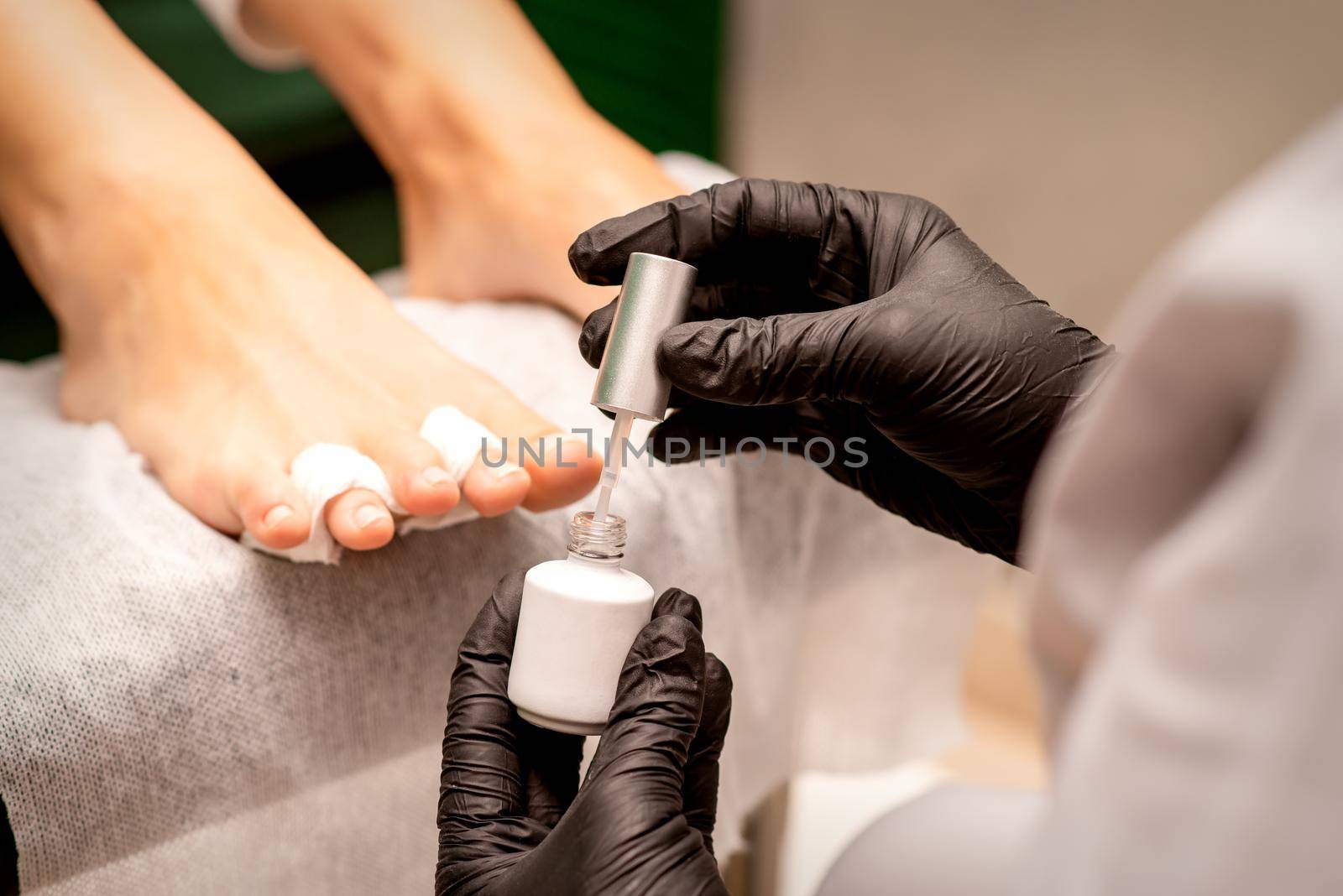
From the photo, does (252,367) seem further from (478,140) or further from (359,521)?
(478,140)

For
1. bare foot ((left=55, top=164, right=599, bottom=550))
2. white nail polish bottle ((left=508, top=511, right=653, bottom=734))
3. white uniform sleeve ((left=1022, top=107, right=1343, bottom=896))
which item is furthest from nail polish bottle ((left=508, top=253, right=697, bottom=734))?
white uniform sleeve ((left=1022, top=107, right=1343, bottom=896))

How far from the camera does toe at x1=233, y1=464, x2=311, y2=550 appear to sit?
53 cm

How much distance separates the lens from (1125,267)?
1243mm

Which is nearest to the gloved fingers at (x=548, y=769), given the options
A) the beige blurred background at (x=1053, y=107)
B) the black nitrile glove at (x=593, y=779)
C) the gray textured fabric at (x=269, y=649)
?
the black nitrile glove at (x=593, y=779)

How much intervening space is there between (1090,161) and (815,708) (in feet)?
2.50

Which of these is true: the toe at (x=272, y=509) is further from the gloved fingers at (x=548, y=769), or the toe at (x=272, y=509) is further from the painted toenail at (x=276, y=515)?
the gloved fingers at (x=548, y=769)

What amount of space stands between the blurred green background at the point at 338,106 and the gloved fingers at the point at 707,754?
0.90 metres

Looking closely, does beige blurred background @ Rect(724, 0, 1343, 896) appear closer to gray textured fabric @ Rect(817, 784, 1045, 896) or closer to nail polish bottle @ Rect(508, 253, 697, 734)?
gray textured fabric @ Rect(817, 784, 1045, 896)

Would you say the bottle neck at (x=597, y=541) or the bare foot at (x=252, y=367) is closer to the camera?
the bottle neck at (x=597, y=541)

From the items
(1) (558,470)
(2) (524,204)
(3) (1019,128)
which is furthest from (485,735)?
(3) (1019,128)

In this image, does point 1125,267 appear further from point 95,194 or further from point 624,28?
point 95,194

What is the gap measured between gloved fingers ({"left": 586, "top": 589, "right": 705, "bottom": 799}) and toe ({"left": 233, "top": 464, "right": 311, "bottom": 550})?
0.19 metres

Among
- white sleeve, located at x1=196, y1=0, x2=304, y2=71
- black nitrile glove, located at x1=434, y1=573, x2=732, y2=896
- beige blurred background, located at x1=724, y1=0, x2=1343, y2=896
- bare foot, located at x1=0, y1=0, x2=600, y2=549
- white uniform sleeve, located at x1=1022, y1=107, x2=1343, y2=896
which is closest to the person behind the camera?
white uniform sleeve, located at x1=1022, y1=107, x2=1343, y2=896

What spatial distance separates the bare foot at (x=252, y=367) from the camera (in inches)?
23.0
